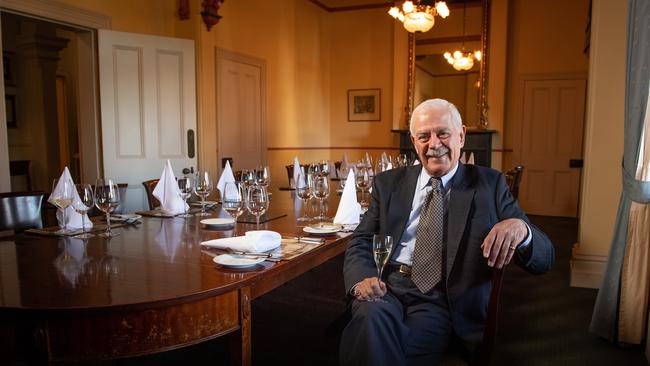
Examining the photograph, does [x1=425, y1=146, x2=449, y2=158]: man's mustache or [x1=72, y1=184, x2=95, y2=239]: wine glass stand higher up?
[x1=425, y1=146, x2=449, y2=158]: man's mustache

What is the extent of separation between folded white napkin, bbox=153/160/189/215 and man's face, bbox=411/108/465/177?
140cm

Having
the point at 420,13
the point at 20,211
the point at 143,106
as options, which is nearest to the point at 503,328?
the point at 20,211

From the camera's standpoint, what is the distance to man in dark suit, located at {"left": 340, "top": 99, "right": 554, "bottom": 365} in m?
1.44

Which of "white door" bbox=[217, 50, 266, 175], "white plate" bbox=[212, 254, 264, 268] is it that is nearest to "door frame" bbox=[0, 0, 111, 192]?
"white door" bbox=[217, 50, 266, 175]

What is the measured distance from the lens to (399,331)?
148cm

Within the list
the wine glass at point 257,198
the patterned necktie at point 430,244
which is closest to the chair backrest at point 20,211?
the wine glass at point 257,198

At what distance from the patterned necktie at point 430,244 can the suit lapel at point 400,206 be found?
74 mm

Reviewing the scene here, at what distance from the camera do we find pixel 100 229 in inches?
82.4

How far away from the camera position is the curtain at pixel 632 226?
97.7 inches

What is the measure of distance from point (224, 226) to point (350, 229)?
58 centimetres

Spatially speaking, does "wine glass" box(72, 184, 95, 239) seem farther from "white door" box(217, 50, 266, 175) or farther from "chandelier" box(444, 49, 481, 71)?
"chandelier" box(444, 49, 481, 71)

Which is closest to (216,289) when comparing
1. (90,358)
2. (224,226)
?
(90,358)

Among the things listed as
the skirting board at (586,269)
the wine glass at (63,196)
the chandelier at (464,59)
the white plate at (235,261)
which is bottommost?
the skirting board at (586,269)

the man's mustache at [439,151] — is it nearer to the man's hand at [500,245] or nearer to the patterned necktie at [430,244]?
the patterned necktie at [430,244]
